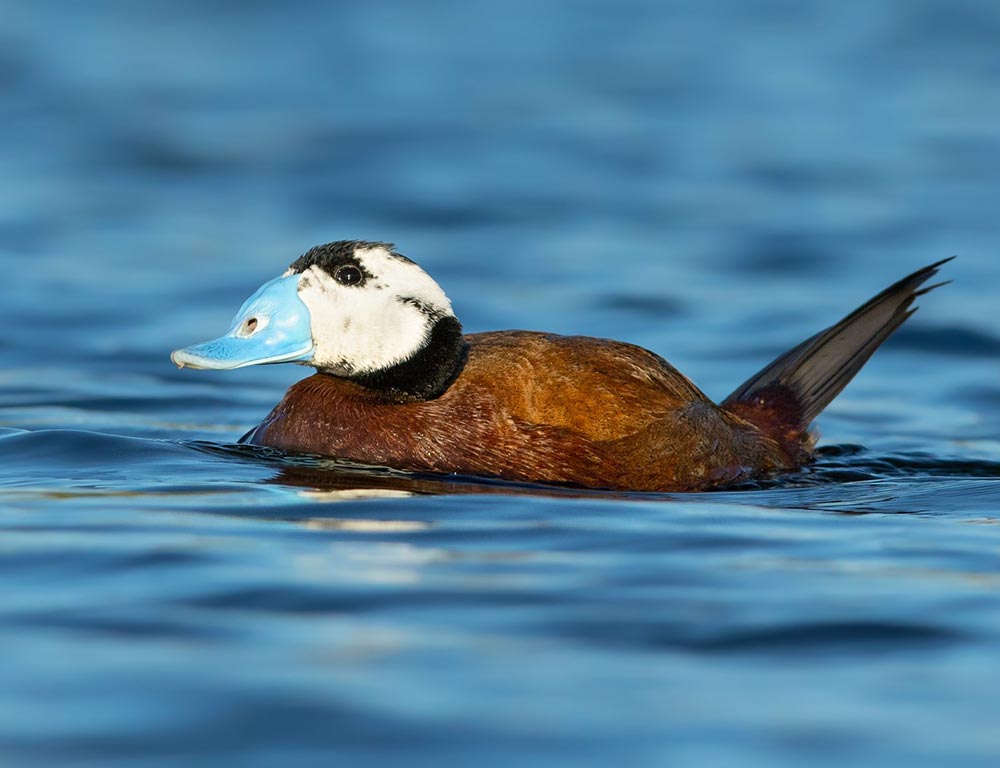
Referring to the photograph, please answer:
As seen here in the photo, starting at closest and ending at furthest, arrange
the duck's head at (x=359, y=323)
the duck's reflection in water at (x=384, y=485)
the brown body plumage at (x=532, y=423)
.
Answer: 1. the duck's reflection in water at (x=384, y=485)
2. the brown body plumage at (x=532, y=423)
3. the duck's head at (x=359, y=323)

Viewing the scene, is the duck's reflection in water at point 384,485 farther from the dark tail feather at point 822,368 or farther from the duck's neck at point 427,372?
the dark tail feather at point 822,368

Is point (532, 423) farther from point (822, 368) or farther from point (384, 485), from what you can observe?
point (822, 368)

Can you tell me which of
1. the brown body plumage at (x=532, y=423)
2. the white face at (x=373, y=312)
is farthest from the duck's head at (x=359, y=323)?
the brown body plumage at (x=532, y=423)

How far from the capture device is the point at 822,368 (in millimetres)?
8398

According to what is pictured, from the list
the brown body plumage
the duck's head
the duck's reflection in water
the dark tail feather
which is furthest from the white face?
the dark tail feather

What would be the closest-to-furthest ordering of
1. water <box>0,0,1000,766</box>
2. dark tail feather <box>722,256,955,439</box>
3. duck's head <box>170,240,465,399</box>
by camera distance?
water <box>0,0,1000,766</box> < duck's head <box>170,240,465,399</box> < dark tail feather <box>722,256,955,439</box>

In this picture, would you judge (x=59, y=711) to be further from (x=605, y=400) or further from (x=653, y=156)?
(x=653, y=156)

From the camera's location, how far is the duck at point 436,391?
6953 mm

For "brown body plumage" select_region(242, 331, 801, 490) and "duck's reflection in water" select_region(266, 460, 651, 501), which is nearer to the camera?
"duck's reflection in water" select_region(266, 460, 651, 501)

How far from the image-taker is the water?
4.16 meters

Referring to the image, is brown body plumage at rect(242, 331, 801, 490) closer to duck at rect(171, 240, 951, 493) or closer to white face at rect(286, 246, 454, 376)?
duck at rect(171, 240, 951, 493)

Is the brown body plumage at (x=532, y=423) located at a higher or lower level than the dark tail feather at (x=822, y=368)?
lower

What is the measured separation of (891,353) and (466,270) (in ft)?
12.2

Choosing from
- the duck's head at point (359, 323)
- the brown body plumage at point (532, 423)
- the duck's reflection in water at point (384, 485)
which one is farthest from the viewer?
the duck's head at point (359, 323)
